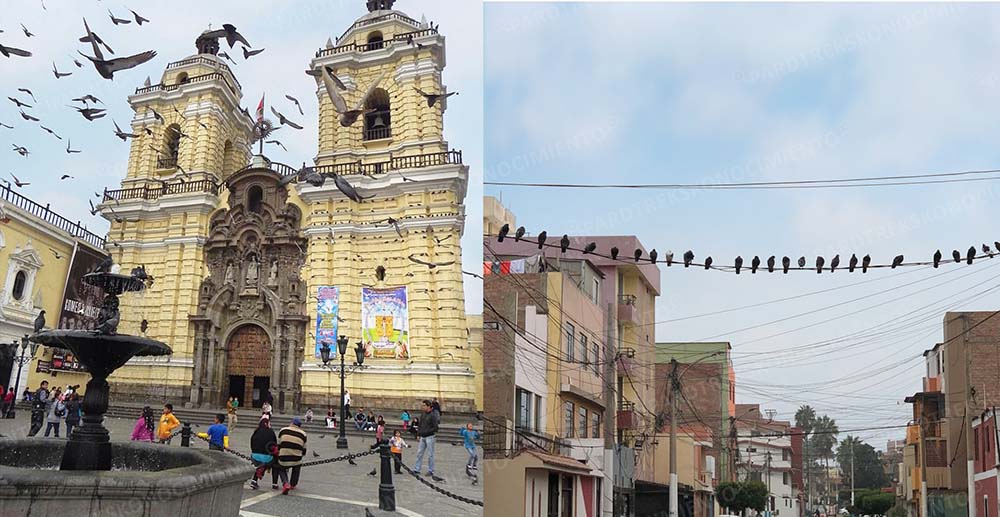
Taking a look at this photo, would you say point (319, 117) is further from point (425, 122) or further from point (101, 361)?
point (101, 361)

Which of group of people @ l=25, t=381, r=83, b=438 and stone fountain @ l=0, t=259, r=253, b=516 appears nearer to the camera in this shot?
stone fountain @ l=0, t=259, r=253, b=516

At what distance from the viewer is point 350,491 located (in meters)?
6.50

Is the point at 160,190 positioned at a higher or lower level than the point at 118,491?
higher

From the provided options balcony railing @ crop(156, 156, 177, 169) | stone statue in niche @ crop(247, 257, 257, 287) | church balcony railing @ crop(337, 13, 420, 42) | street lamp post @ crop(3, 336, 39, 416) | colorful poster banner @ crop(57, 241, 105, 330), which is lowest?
street lamp post @ crop(3, 336, 39, 416)

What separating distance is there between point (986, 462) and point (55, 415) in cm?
864

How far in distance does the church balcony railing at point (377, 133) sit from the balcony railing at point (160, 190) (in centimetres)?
280

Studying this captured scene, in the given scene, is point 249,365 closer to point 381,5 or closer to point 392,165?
point 392,165

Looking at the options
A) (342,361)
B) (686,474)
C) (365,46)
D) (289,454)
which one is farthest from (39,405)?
(686,474)

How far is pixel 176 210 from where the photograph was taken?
38.8 ft

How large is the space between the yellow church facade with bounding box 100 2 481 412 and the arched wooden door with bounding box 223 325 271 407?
0.04 meters

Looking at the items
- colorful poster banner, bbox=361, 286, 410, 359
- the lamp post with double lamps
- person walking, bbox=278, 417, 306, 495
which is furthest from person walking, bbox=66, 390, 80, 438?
colorful poster banner, bbox=361, 286, 410, 359

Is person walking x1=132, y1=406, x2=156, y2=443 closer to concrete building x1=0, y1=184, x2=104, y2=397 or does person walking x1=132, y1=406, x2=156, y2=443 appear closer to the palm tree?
concrete building x1=0, y1=184, x2=104, y2=397

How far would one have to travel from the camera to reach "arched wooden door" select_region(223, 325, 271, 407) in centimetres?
1343

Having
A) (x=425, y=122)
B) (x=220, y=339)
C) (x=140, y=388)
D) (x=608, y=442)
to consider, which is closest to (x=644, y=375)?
(x=608, y=442)
